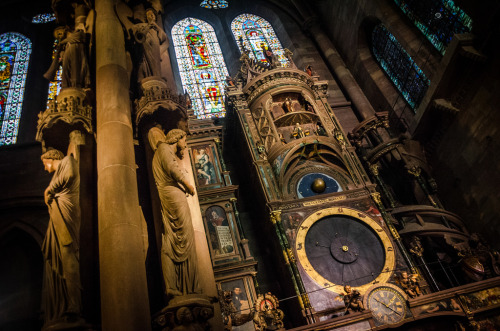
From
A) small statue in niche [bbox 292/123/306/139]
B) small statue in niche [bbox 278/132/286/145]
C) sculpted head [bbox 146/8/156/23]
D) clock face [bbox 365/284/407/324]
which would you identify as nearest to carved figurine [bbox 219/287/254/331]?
clock face [bbox 365/284/407/324]

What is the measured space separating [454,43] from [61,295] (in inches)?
424

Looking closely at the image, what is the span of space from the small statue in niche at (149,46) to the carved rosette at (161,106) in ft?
2.06

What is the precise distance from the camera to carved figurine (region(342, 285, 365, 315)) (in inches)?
308

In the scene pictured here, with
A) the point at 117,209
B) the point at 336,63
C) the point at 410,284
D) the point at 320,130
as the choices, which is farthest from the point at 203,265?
the point at 336,63

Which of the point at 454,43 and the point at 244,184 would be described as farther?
the point at 244,184

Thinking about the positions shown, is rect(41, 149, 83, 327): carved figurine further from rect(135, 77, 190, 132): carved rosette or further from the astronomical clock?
the astronomical clock

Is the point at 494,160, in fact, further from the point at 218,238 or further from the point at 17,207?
the point at 17,207

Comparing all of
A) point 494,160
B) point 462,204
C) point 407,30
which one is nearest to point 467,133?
point 494,160

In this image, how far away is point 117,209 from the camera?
191 inches

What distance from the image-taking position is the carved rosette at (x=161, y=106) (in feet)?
21.0

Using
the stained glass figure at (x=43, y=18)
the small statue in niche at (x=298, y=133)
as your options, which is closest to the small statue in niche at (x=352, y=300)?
the small statue in niche at (x=298, y=133)

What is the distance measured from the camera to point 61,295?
458 centimetres

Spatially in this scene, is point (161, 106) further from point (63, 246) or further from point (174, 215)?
point (63, 246)

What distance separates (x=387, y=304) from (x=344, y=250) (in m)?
1.61
